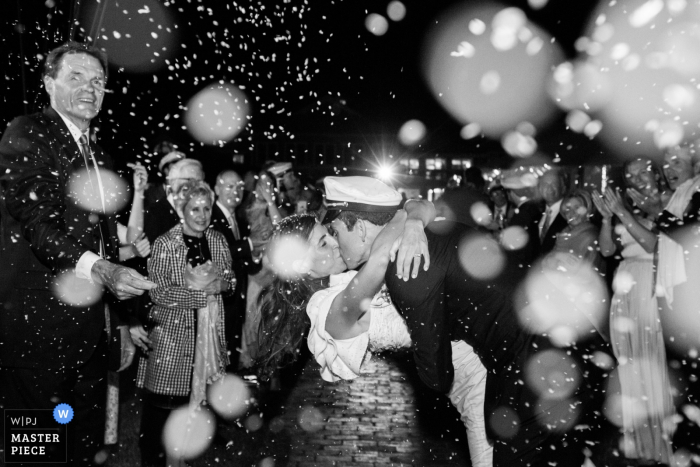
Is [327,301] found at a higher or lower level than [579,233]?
lower

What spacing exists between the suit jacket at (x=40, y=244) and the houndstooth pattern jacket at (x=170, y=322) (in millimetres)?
1493

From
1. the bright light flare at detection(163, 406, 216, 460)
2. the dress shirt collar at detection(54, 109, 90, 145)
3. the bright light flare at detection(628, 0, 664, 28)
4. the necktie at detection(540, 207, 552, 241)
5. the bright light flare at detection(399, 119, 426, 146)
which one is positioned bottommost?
the bright light flare at detection(163, 406, 216, 460)

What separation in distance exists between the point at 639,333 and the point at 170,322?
3.94m

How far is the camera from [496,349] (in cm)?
253

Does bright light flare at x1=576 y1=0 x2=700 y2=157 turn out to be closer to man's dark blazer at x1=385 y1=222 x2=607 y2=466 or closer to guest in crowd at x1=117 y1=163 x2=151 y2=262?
man's dark blazer at x1=385 y1=222 x2=607 y2=466

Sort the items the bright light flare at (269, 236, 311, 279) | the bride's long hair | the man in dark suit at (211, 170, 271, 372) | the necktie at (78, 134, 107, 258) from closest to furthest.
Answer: the necktie at (78, 134, 107, 258)
the bright light flare at (269, 236, 311, 279)
the bride's long hair
the man in dark suit at (211, 170, 271, 372)

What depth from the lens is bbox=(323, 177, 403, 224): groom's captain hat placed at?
270cm

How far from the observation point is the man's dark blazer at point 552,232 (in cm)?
623

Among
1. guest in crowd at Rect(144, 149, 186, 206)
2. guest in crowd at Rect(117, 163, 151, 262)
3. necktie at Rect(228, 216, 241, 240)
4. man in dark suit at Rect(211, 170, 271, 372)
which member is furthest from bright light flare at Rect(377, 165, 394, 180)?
guest in crowd at Rect(117, 163, 151, 262)

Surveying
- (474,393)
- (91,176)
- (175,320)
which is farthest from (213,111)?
(474,393)

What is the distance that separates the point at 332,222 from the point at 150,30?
5.43 metres

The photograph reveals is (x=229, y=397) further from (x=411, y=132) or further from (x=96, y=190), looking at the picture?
A: (x=411, y=132)

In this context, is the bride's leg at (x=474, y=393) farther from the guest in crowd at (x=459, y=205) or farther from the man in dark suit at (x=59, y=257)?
the guest in crowd at (x=459, y=205)

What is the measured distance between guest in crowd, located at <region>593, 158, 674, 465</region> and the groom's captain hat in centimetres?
295
